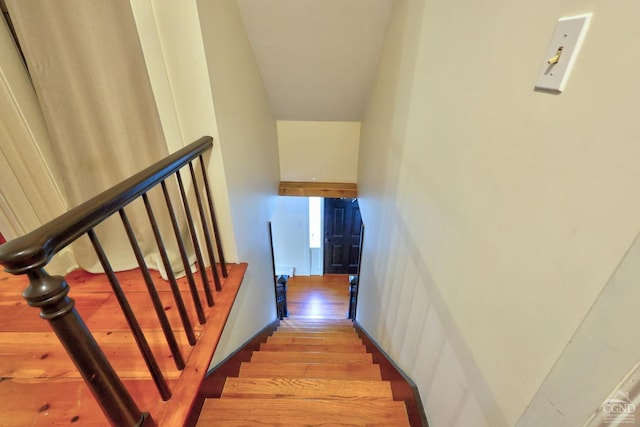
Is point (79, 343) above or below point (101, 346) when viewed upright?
above

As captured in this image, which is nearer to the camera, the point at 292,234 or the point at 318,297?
the point at 318,297

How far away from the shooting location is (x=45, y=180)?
1.30 meters

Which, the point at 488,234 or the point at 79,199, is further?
the point at 79,199

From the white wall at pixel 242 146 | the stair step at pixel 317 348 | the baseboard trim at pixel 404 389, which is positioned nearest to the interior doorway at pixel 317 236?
the white wall at pixel 242 146

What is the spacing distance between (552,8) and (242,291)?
185 centimetres

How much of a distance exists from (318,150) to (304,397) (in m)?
2.85

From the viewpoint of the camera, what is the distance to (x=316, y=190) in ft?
12.0

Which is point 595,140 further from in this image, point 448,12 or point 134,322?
point 134,322

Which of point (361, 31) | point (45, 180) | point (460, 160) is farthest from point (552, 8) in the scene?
point (45, 180)

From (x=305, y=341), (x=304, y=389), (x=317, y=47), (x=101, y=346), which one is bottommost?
(x=305, y=341)

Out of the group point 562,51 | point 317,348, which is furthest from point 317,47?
point 317,348

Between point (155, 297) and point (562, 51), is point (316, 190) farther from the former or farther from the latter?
point (562, 51)

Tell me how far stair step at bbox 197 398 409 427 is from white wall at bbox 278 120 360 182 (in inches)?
113

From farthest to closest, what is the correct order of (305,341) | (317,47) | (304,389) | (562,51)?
(305,341) → (317,47) → (304,389) → (562,51)
